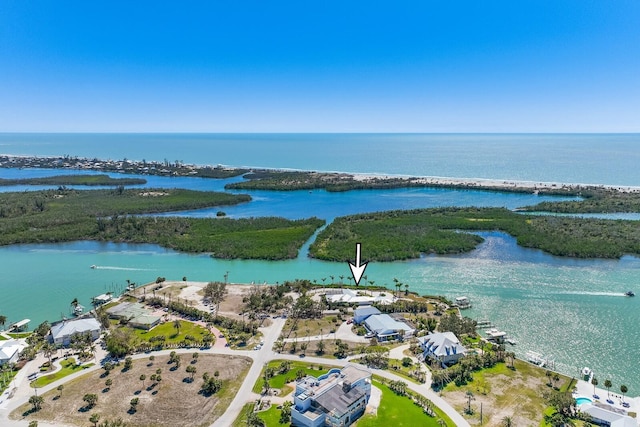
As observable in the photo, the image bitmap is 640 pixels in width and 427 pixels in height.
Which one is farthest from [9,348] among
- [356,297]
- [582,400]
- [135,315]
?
[582,400]

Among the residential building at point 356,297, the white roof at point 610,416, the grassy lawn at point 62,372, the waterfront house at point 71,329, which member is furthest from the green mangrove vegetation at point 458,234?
the grassy lawn at point 62,372

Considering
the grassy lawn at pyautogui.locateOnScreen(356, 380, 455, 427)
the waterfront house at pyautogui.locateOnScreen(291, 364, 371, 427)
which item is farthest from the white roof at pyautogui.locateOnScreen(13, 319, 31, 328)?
the grassy lawn at pyautogui.locateOnScreen(356, 380, 455, 427)

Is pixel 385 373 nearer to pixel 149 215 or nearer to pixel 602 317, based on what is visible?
pixel 602 317

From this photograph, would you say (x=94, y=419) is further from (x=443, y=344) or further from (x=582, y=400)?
(x=582, y=400)

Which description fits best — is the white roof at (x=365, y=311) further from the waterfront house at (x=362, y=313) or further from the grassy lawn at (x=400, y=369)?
the grassy lawn at (x=400, y=369)

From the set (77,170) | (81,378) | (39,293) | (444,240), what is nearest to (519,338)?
(444,240)

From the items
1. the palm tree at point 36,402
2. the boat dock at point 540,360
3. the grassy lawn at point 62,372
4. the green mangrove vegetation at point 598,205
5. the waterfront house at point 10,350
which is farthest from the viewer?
the green mangrove vegetation at point 598,205

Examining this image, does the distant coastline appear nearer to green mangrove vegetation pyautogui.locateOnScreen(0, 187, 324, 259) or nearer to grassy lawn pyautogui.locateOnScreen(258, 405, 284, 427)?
green mangrove vegetation pyautogui.locateOnScreen(0, 187, 324, 259)
